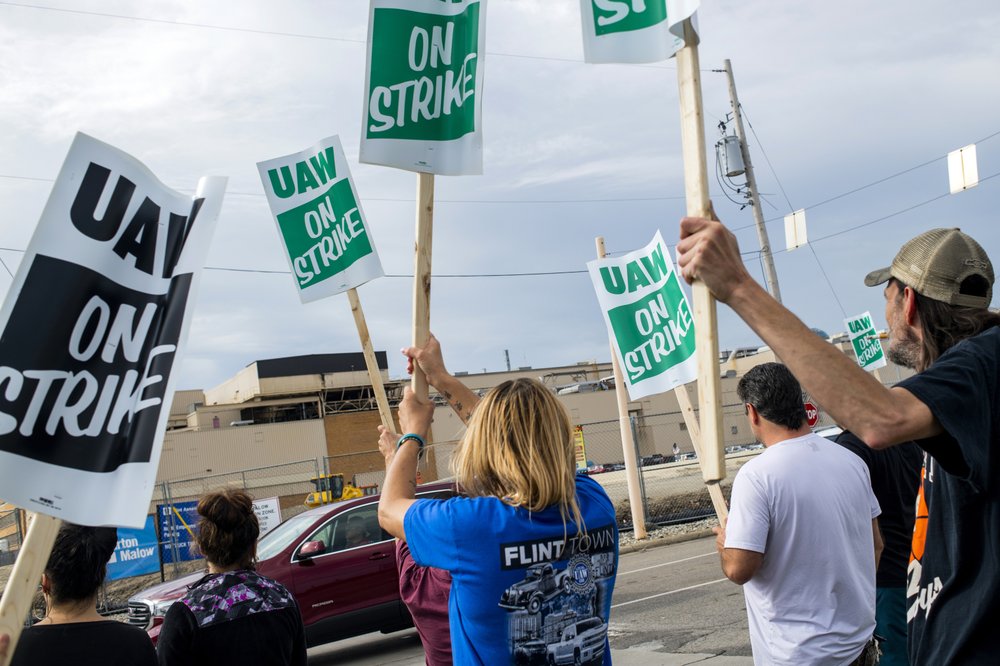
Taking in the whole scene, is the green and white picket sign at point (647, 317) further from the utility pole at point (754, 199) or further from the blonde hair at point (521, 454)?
the utility pole at point (754, 199)

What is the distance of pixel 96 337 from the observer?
2.82 meters

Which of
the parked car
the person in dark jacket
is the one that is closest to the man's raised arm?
the person in dark jacket

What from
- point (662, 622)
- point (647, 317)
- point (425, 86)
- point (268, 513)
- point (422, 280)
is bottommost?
point (662, 622)

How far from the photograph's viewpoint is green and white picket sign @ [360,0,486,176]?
370 centimetres

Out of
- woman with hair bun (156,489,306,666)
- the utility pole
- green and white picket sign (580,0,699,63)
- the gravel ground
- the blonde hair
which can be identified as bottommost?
the gravel ground

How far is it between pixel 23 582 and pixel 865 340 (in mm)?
18433

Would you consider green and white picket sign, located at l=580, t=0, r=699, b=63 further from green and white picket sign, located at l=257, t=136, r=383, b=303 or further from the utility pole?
the utility pole

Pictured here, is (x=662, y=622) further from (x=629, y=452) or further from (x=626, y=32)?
(x=626, y=32)

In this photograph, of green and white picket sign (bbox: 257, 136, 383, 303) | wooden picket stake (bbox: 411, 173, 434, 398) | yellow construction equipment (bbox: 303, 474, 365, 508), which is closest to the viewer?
wooden picket stake (bbox: 411, 173, 434, 398)

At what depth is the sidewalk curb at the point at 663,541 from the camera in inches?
644

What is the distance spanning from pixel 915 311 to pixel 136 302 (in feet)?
7.59

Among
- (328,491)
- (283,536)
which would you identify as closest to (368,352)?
(283,536)

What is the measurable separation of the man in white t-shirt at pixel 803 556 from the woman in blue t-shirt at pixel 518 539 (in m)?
→ 0.84

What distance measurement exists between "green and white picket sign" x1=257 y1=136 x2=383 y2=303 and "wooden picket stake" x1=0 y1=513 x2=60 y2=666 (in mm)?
3737
